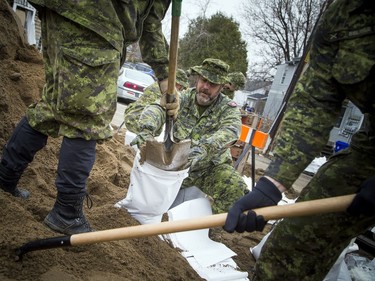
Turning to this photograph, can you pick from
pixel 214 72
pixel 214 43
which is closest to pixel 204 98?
pixel 214 72

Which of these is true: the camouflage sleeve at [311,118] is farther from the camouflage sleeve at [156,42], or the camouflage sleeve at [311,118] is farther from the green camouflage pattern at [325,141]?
the camouflage sleeve at [156,42]

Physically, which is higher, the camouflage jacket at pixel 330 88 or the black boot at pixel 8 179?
the camouflage jacket at pixel 330 88

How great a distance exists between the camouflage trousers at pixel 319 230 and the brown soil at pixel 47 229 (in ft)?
2.39

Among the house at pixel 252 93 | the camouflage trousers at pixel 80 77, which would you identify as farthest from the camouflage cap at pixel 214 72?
the house at pixel 252 93

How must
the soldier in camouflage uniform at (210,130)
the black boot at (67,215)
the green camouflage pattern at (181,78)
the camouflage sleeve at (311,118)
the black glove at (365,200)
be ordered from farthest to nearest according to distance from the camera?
the green camouflage pattern at (181,78) < the soldier in camouflage uniform at (210,130) < the black boot at (67,215) < the camouflage sleeve at (311,118) < the black glove at (365,200)

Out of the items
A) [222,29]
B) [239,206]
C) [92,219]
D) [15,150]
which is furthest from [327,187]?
[222,29]

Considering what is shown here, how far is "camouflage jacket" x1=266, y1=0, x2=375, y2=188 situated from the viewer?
1535 millimetres

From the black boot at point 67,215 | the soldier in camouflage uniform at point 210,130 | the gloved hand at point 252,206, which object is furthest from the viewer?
the soldier in camouflage uniform at point 210,130

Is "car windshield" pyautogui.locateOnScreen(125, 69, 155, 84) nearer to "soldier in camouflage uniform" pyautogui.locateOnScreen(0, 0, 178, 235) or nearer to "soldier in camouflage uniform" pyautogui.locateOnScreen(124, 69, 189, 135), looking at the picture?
"soldier in camouflage uniform" pyautogui.locateOnScreen(124, 69, 189, 135)

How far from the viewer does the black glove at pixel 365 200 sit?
4.60 ft

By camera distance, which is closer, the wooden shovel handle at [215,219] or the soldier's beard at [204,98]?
the wooden shovel handle at [215,219]

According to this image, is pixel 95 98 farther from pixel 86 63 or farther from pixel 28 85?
pixel 28 85

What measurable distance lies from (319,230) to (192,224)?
705mm

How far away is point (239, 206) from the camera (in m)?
1.55
